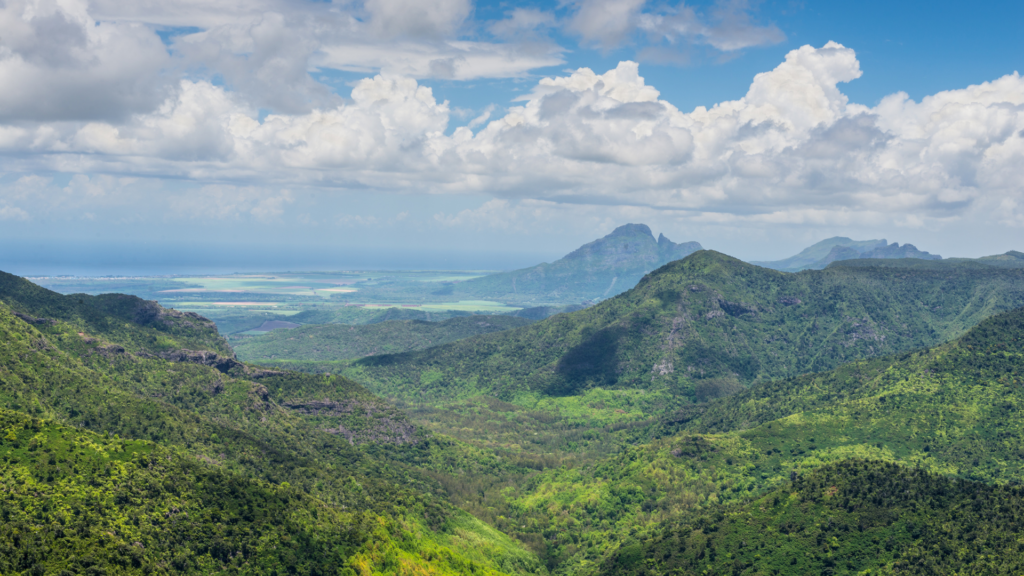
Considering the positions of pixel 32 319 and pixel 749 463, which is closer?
pixel 32 319

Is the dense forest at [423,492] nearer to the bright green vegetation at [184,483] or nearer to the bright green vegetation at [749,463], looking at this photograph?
the bright green vegetation at [184,483]

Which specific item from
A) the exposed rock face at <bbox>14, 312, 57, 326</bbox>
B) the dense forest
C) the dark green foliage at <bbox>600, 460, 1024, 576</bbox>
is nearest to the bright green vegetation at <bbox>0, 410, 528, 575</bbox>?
the dense forest

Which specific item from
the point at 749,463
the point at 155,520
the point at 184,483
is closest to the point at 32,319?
A: the point at 184,483

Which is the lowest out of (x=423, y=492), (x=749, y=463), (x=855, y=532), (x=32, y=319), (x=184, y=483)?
(x=423, y=492)

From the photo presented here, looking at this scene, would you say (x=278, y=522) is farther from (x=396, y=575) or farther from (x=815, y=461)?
(x=815, y=461)

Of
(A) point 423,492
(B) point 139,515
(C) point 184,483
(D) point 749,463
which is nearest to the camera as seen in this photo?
(B) point 139,515

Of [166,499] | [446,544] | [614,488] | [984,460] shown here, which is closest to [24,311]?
[166,499]

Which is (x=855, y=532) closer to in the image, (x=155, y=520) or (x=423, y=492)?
(x=423, y=492)
